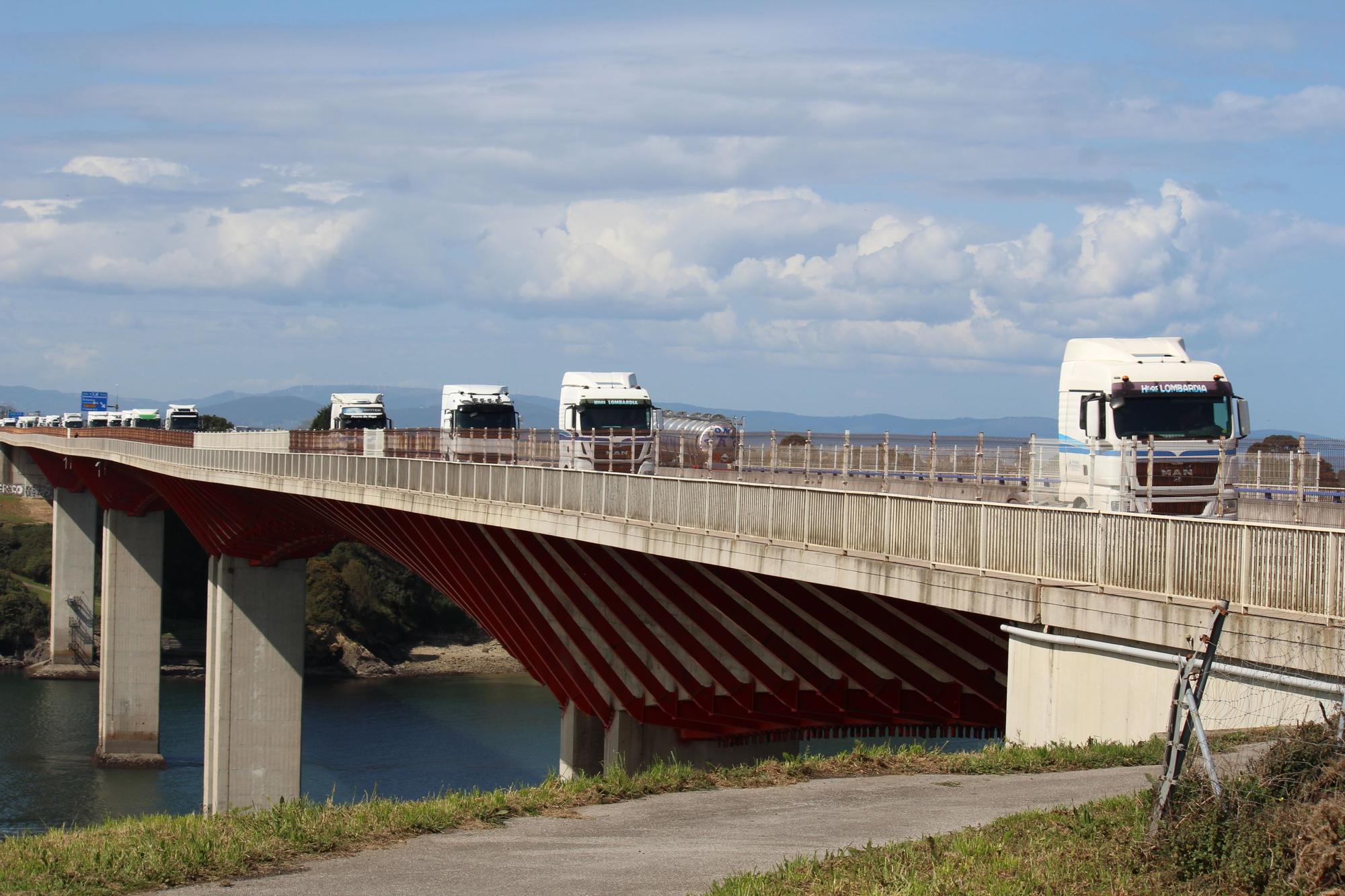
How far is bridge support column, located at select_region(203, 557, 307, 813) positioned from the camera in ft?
176

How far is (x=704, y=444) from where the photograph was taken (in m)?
43.5

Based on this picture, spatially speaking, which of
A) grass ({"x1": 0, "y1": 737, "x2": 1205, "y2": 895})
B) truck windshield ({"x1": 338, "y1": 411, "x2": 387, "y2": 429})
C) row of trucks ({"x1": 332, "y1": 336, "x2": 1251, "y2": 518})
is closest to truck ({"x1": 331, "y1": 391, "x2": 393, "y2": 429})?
truck windshield ({"x1": 338, "y1": 411, "x2": 387, "y2": 429})

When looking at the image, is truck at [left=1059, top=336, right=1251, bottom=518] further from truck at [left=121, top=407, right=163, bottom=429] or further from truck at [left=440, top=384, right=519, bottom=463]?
truck at [left=121, top=407, right=163, bottom=429]

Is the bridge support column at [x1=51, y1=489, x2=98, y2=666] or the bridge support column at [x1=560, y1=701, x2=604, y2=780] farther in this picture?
the bridge support column at [x1=51, y1=489, x2=98, y2=666]

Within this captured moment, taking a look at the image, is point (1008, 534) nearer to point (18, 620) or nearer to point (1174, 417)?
point (1174, 417)

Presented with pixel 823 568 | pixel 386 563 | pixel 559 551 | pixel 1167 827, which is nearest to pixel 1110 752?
pixel 1167 827

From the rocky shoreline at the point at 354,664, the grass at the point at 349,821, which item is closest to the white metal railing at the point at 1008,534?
the grass at the point at 349,821

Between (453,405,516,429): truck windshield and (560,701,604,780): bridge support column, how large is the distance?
64.7 ft

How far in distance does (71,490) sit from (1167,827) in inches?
3471

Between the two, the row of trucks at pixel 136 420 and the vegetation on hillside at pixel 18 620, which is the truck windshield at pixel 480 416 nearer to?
the row of trucks at pixel 136 420

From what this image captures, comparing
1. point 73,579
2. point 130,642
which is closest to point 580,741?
point 130,642

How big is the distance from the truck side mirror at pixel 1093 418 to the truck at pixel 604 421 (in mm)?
14212

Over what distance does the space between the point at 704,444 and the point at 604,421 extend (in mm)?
3894

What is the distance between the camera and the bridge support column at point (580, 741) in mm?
31969
